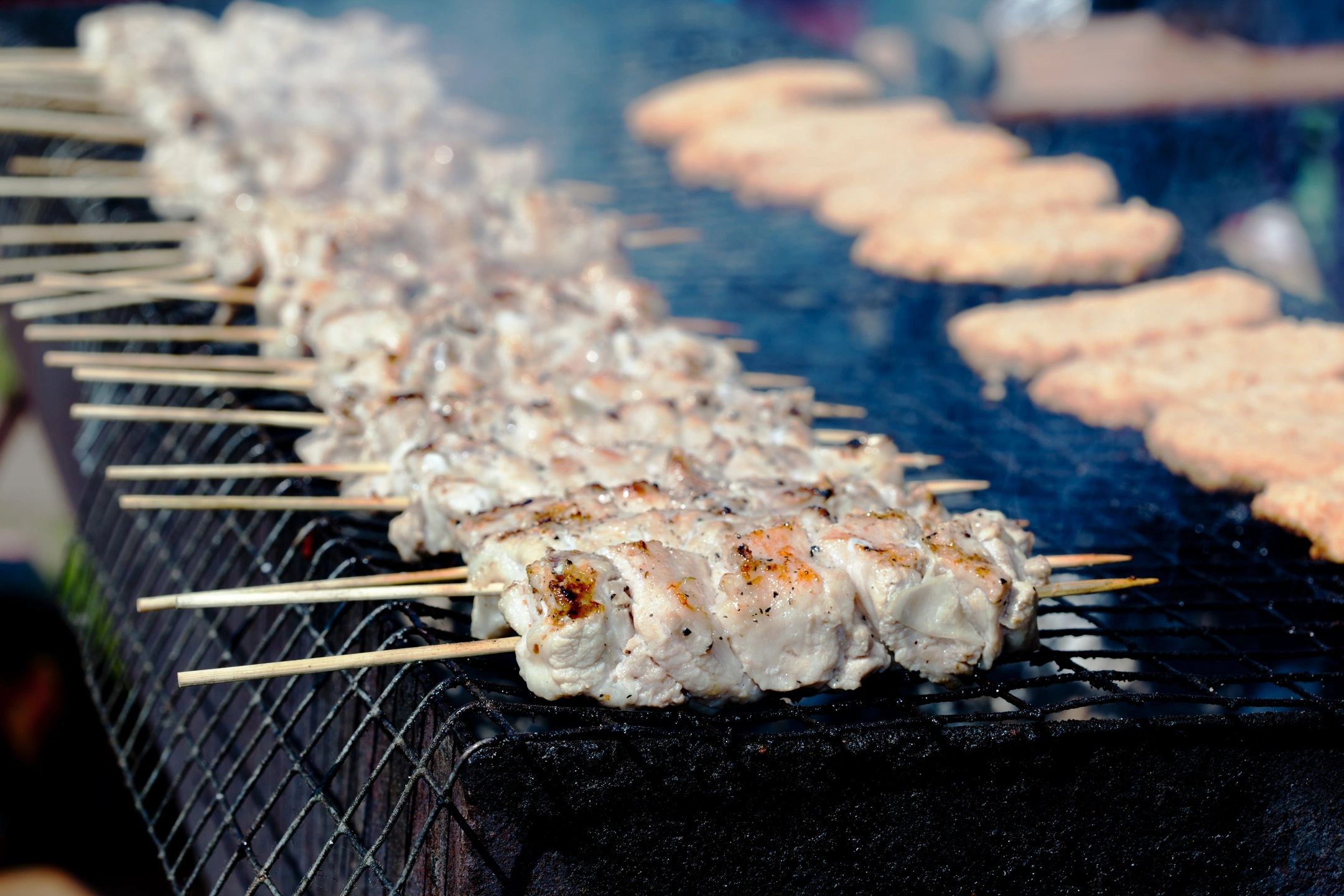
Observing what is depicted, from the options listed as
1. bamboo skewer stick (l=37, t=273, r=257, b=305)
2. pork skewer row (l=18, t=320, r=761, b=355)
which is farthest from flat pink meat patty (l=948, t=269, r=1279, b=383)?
bamboo skewer stick (l=37, t=273, r=257, b=305)

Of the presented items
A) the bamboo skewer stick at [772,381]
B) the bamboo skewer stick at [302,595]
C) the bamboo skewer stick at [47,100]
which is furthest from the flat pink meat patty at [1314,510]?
the bamboo skewer stick at [47,100]

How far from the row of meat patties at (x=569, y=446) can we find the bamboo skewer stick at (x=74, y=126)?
190 millimetres

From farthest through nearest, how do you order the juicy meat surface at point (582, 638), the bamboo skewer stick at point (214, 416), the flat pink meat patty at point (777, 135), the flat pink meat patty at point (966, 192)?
the flat pink meat patty at point (777, 135)
the flat pink meat patty at point (966, 192)
the bamboo skewer stick at point (214, 416)
the juicy meat surface at point (582, 638)

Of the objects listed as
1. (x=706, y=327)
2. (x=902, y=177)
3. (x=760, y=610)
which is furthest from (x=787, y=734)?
(x=902, y=177)

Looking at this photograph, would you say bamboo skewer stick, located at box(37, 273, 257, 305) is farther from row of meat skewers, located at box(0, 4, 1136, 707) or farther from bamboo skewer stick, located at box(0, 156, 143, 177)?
bamboo skewer stick, located at box(0, 156, 143, 177)

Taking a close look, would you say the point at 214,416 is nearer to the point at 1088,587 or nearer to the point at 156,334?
the point at 156,334

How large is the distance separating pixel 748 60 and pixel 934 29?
2108 millimetres

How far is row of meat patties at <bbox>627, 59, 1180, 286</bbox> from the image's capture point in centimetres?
535

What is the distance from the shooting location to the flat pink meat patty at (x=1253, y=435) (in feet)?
12.1

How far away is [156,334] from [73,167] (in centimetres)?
226

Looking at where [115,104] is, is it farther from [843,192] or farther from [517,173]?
[843,192]

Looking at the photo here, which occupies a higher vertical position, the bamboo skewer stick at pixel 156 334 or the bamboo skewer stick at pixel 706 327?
the bamboo skewer stick at pixel 706 327

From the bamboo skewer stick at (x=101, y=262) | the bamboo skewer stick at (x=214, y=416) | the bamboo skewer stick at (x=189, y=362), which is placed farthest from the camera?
the bamboo skewer stick at (x=101, y=262)

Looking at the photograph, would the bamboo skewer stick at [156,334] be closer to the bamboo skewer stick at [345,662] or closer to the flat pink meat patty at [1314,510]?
the bamboo skewer stick at [345,662]
